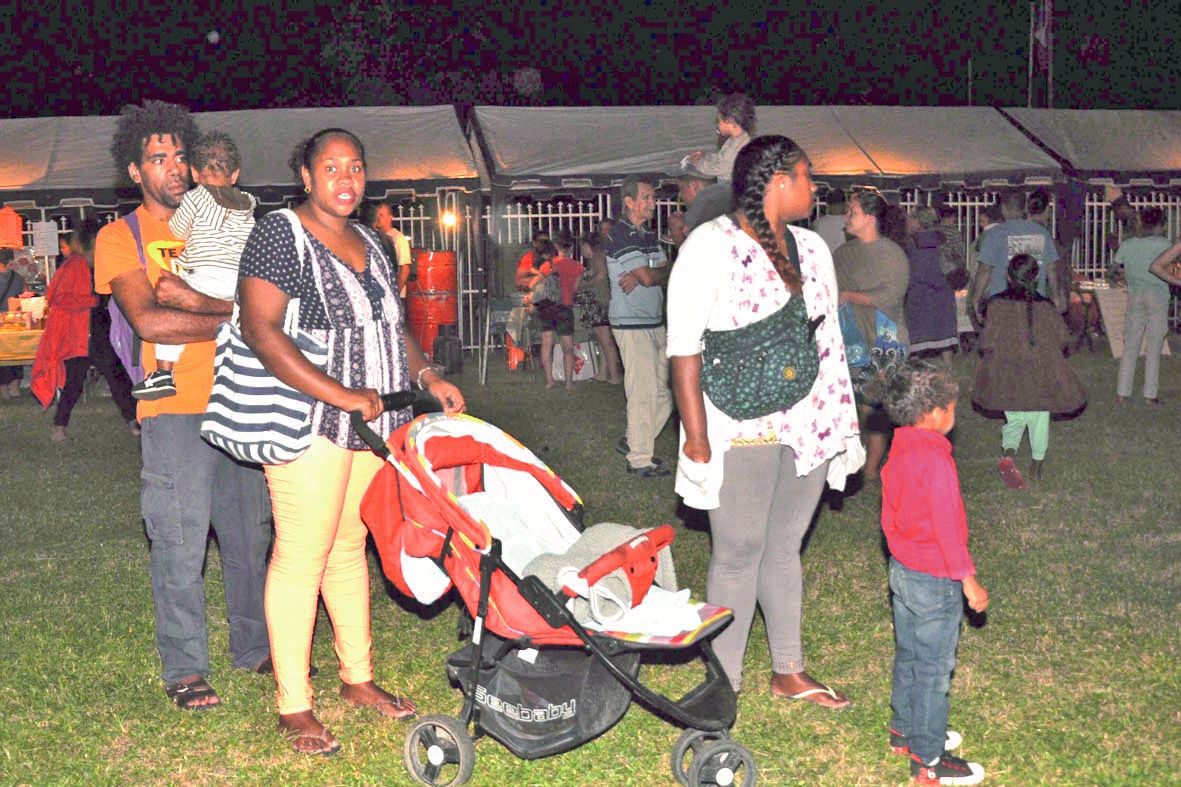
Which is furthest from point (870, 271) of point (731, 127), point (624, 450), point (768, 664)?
point (768, 664)

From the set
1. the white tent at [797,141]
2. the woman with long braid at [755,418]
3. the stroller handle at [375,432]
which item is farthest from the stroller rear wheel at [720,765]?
the white tent at [797,141]

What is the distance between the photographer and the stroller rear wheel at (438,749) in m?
4.53

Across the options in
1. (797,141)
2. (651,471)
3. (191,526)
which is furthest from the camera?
(797,141)

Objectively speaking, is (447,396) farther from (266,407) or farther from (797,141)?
(797,141)

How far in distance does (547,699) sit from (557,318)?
11939 mm

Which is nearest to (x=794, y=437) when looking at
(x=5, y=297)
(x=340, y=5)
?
(x=5, y=297)

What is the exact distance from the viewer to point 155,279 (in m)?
5.21

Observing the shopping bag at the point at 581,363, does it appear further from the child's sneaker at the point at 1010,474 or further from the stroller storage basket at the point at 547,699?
the stroller storage basket at the point at 547,699

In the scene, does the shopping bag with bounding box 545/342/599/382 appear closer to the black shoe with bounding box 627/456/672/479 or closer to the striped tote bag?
the black shoe with bounding box 627/456/672/479

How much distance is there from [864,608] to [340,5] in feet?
119

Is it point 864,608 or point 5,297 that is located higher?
point 5,297

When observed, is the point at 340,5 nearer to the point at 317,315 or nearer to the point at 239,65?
the point at 239,65

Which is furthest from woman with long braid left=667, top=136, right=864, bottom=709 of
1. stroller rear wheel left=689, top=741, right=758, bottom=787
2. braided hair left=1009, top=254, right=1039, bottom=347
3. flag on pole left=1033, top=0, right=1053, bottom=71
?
flag on pole left=1033, top=0, right=1053, bottom=71

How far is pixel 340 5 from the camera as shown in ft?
130
